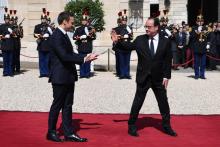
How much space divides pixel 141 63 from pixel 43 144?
6.41 feet

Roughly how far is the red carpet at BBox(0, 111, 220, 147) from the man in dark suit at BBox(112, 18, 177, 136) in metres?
0.30

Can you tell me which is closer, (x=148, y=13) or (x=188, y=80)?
(x=188, y=80)

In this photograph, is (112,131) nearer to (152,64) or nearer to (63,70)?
(152,64)

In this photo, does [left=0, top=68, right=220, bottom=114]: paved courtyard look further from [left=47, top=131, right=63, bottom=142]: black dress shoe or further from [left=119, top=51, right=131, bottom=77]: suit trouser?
[left=47, top=131, right=63, bottom=142]: black dress shoe

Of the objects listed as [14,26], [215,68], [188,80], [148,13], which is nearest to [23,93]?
[14,26]

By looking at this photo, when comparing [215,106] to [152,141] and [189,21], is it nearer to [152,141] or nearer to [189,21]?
[152,141]

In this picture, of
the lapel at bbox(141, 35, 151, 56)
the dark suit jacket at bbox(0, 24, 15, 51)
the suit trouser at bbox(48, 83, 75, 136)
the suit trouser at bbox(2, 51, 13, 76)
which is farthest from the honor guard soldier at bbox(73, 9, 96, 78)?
the suit trouser at bbox(48, 83, 75, 136)

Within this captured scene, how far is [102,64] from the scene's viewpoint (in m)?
18.5

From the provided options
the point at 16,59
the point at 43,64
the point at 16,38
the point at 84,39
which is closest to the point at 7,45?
the point at 16,38

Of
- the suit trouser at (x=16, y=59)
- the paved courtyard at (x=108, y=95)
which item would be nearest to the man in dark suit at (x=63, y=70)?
the paved courtyard at (x=108, y=95)

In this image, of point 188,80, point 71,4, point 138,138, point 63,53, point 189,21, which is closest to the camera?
point 63,53

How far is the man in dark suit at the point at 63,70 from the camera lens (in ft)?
25.6

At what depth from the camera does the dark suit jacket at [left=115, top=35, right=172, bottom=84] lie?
27.3ft

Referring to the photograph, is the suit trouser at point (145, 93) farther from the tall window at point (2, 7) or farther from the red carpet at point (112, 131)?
the tall window at point (2, 7)
